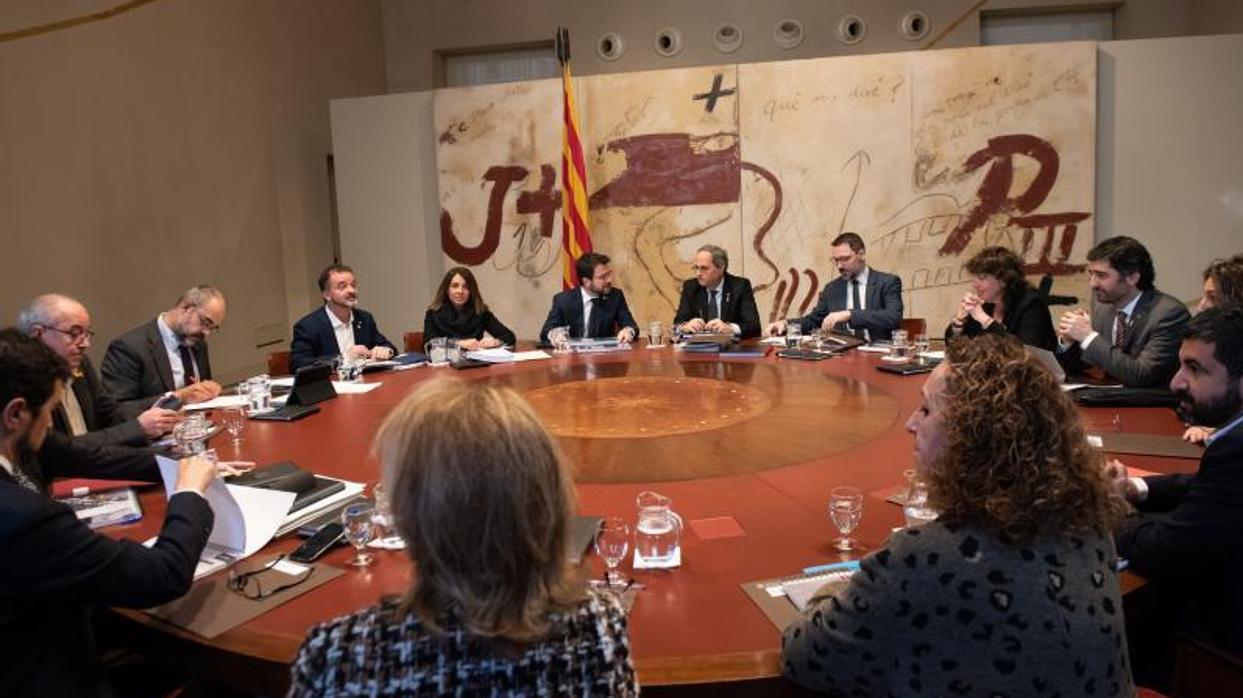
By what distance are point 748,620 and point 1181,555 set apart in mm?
855

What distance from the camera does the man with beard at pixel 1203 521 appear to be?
62.9 inches

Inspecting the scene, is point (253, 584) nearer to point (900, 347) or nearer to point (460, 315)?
point (900, 347)

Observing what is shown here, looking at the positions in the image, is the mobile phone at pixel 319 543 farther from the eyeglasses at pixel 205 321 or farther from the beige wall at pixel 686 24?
the beige wall at pixel 686 24

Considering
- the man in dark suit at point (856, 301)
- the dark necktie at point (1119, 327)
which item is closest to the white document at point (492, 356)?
the man in dark suit at point (856, 301)

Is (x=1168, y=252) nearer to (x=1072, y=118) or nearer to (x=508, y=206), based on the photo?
(x=1072, y=118)

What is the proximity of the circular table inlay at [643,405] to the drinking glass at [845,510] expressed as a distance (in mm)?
1071

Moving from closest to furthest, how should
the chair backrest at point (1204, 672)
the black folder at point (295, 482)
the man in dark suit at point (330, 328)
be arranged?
the chair backrest at point (1204, 672) < the black folder at point (295, 482) < the man in dark suit at point (330, 328)

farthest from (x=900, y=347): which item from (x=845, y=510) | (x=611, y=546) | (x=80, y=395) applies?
(x=80, y=395)

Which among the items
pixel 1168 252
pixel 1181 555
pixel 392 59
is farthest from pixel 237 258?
pixel 1168 252

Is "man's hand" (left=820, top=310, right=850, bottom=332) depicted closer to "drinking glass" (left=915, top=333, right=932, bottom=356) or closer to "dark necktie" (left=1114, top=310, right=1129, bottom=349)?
"drinking glass" (left=915, top=333, right=932, bottom=356)

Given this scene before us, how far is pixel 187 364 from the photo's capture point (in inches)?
152

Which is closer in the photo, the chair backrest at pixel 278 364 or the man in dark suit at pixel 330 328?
the chair backrest at pixel 278 364

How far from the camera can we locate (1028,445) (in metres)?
1.27

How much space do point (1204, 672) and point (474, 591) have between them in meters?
1.28
